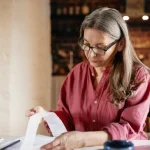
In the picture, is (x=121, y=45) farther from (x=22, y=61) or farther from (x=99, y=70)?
(x=22, y=61)

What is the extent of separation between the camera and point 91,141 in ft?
4.46

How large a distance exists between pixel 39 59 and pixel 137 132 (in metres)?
2.08

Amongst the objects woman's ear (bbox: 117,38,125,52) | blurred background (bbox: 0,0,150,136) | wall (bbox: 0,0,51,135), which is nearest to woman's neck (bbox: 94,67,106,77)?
woman's ear (bbox: 117,38,125,52)

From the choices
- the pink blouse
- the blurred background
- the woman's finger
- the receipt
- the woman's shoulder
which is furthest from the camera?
the blurred background

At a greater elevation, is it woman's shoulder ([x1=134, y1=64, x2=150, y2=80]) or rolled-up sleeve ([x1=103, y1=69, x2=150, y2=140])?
woman's shoulder ([x1=134, y1=64, x2=150, y2=80])

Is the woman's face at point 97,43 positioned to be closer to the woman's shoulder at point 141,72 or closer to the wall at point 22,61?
the woman's shoulder at point 141,72

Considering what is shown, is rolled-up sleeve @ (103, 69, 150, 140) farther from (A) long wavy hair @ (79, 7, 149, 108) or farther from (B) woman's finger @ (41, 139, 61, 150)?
(B) woman's finger @ (41, 139, 61, 150)

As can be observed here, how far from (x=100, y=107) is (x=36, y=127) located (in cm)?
37

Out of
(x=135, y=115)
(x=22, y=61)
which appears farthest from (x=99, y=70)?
(x=22, y=61)

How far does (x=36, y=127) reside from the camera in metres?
1.37

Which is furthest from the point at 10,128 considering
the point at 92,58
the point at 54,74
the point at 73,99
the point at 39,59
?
Result: the point at 54,74

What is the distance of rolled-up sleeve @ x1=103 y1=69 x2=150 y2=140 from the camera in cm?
143

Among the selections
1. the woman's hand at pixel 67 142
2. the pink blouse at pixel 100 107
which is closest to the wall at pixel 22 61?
the pink blouse at pixel 100 107

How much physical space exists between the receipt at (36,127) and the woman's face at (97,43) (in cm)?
31
